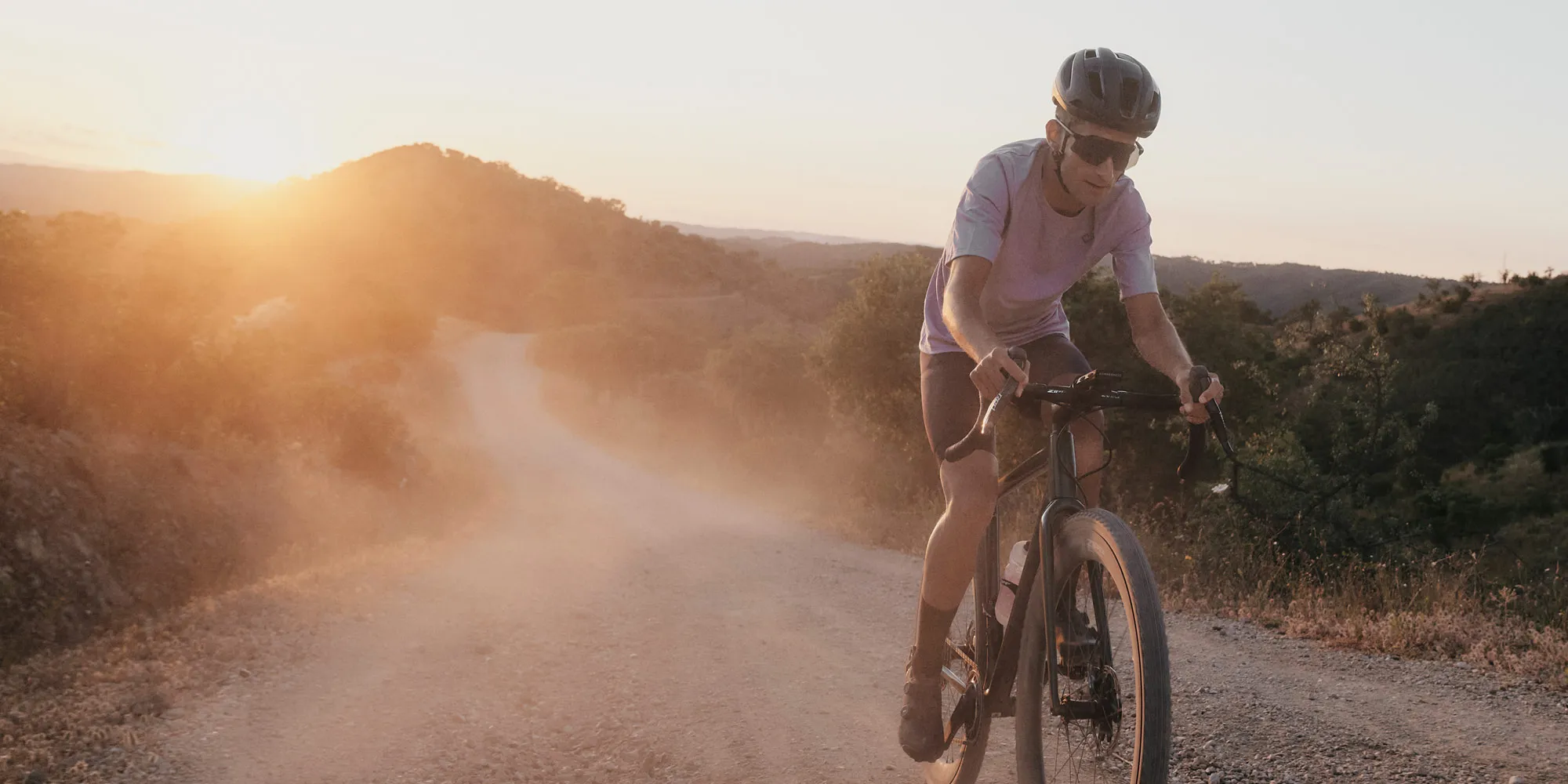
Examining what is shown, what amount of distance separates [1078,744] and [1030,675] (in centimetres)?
26

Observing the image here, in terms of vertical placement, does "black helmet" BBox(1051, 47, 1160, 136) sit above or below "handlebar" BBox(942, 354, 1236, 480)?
above

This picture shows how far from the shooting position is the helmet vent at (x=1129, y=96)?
9.50 feet

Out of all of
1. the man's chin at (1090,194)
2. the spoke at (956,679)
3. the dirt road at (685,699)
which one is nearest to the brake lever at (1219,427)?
the man's chin at (1090,194)

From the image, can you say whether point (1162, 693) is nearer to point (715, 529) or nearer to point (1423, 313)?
point (715, 529)

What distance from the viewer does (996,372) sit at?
8.50 ft

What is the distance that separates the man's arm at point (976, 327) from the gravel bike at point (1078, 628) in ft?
0.18

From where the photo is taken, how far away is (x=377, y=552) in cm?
921

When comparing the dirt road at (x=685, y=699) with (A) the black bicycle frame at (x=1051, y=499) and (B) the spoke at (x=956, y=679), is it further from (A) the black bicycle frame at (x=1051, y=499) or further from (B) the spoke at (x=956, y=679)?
(A) the black bicycle frame at (x=1051, y=499)

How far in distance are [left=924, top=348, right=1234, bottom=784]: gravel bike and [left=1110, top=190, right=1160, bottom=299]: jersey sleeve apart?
63 centimetres

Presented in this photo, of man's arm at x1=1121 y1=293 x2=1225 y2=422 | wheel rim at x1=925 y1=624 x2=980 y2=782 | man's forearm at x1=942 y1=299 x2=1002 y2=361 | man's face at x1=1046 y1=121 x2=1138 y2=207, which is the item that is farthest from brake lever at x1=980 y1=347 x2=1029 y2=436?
wheel rim at x1=925 y1=624 x2=980 y2=782

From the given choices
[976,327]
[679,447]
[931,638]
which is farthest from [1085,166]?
[679,447]

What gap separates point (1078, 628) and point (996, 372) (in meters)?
0.82

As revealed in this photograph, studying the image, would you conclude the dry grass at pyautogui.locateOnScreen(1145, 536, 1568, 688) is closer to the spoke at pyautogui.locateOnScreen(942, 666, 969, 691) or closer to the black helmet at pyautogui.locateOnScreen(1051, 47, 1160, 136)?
the spoke at pyautogui.locateOnScreen(942, 666, 969, 691)

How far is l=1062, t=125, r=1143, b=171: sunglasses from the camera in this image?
2926mm
